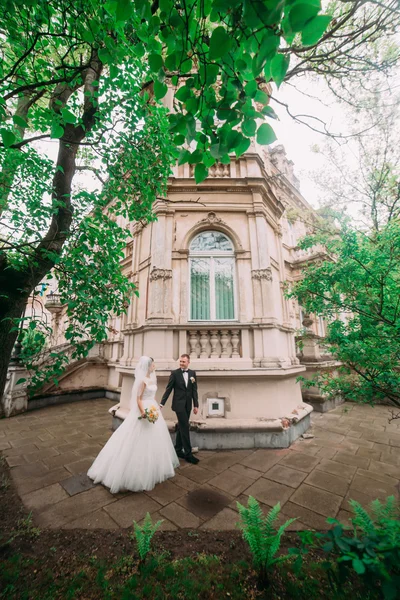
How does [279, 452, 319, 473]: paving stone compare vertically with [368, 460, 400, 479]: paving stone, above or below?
above

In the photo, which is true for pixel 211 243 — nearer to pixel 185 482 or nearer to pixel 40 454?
pixel 185 482

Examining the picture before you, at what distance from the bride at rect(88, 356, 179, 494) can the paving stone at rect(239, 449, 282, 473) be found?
4.72ft

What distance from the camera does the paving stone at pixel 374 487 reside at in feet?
12.9

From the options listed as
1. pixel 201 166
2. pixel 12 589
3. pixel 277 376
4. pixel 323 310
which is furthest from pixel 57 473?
pixel 323 310

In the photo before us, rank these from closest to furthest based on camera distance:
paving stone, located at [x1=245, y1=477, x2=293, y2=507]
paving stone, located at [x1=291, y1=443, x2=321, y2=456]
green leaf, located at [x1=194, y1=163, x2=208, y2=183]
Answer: green leaf, located at [x1=194, y1=163, x2=208, y2=183], paving stone, located at [x1=245, y1=477, x2=293, y2=507], paving stone, located at [x1=291, y1=443, x2=321, y2=456]

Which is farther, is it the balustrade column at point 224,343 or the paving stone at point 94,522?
the balustrade column at point 224,343

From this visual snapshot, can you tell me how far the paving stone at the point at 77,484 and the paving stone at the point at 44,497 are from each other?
87 mm

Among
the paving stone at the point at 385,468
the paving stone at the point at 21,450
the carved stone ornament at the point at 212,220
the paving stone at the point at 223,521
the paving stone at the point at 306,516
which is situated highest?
the carved stone ornament at the point at 212,220

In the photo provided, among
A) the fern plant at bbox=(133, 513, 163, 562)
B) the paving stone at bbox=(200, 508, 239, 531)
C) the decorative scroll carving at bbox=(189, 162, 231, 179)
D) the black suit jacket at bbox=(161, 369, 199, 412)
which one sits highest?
the decorative scroll carving at bbox=(189, 162, 231, 179)

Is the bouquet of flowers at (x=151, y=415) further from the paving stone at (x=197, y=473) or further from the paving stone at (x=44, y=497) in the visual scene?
the paving stone at (x=44, y=497)

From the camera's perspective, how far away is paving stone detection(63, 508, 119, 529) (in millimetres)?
3172

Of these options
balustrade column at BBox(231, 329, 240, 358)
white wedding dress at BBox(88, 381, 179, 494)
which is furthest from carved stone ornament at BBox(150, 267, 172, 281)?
white wedding dress at BBox(88, 381, 179, 494)

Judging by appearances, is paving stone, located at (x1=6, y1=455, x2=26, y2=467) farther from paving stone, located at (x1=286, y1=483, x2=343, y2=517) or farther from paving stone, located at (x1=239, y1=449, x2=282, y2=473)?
paving stone, located at (x1=286, y1=483, x2=343, y2=517)

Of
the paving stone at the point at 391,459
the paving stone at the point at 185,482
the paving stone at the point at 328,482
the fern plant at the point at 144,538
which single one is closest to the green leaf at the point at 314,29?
the fern plant at the point at 144,538
